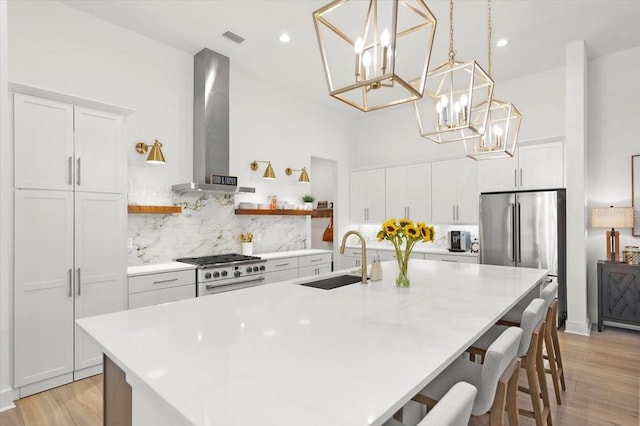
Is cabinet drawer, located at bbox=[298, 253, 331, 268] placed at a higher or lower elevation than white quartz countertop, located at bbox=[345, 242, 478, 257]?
lower

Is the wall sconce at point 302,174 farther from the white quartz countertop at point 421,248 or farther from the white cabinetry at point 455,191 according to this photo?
the white cabinetry at point 455,191

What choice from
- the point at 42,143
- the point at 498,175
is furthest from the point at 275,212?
the point at 498,175

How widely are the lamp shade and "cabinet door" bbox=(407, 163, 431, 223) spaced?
2.16 meters

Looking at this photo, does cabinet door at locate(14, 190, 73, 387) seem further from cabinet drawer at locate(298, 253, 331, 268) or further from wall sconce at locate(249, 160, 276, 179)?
cabinet drawer at locate(298, 253, 331, 268)

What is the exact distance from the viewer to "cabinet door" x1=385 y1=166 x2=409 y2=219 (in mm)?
6094

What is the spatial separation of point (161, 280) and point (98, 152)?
1.35 metres

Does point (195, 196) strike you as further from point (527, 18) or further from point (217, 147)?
point (527, 18)

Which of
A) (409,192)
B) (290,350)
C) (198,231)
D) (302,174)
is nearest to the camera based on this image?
(290,350)

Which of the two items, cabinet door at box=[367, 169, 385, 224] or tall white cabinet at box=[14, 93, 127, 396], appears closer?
tall white cabinet at box=[14, 93, 127, 396]

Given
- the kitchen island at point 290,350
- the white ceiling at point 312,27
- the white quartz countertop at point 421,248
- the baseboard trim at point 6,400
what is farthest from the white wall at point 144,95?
the kitchen island at point 290,350

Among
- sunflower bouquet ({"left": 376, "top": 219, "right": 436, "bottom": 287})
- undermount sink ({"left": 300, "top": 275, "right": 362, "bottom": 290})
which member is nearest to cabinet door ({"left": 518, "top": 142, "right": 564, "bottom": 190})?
sunflower bouquet ({"left": 376, "top": 219, "right": 436, "bottom": 287})

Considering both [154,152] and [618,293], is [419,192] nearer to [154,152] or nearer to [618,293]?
[618,293]

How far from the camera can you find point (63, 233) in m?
2.99

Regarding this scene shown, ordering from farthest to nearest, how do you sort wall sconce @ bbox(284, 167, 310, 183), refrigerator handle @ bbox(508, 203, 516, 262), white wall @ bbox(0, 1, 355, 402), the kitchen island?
wall sconce @ bbox(284, 167, 310, 183) → refrigerator handle @ bbox(508, 203, 516, 262) → white wall @ bbox(0, 1, 355, 402) → the kitchen island
